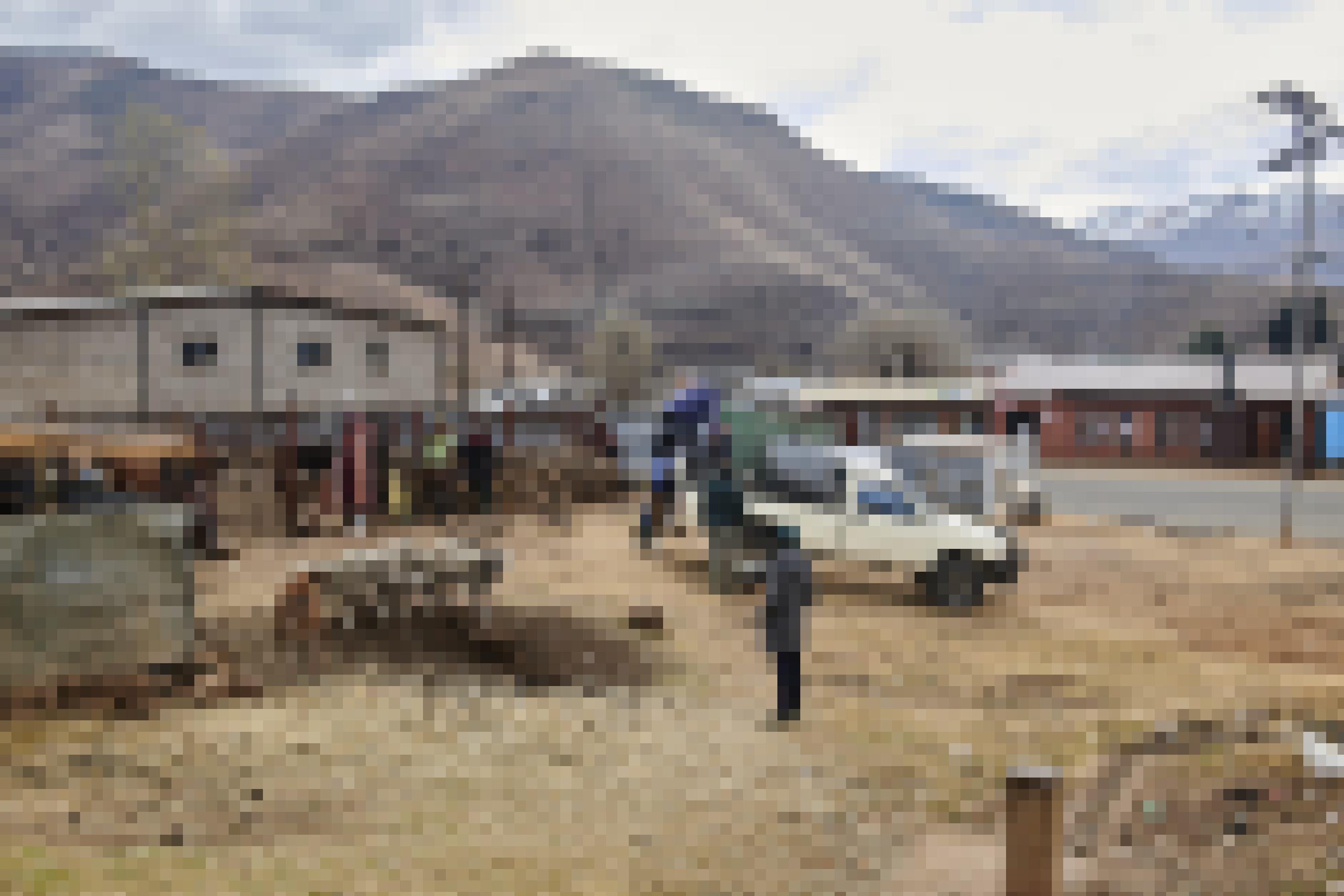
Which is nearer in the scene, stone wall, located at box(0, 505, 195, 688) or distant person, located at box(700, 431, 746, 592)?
stone wall, located at box(0, 505, 195, 688)

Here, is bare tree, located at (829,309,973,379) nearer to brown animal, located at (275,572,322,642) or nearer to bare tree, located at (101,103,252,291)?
bare tree, located at (101,103,252,291)

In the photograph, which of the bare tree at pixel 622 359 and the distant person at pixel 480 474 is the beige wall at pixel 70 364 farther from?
the bare tree at pixel 622 359

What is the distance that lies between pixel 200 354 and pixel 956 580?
2178 cm

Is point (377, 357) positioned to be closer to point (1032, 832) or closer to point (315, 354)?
point (315, 354)

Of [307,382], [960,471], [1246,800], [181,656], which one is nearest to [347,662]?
[181,656]

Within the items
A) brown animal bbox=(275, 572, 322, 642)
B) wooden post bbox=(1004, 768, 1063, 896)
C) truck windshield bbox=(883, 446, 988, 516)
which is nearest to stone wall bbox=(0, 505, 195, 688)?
brown animal bbox=(275, 572, 322, 642)

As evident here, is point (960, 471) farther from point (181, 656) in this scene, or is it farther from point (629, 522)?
point (181, 656)

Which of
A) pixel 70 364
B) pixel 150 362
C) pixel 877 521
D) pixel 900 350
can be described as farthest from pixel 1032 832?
pixel 900 350

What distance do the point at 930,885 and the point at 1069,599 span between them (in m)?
8.73

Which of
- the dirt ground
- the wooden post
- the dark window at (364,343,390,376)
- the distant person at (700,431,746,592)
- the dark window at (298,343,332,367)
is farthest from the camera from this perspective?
the dark window at (364,343,390,376)

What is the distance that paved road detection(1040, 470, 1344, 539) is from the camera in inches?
803

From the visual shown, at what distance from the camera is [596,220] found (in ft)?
366

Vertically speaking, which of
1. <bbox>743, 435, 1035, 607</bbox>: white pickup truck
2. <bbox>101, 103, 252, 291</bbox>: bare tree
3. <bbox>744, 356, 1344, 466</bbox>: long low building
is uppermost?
<bbox>101, 103, 252, 291</bbox>: bare tree

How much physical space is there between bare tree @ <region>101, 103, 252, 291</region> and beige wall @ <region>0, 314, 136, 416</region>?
23378 mm
